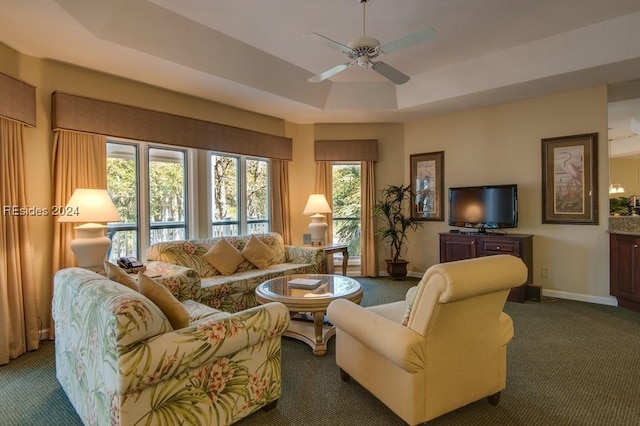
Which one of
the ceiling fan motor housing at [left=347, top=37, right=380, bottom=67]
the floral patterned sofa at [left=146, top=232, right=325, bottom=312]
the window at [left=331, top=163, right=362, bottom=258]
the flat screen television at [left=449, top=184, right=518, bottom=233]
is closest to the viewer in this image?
the ceiling fan motor housing at [left=347, top=37, right=380, bottom=67]

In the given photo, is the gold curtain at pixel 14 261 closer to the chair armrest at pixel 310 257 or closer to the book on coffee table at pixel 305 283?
the book on coffee table at pixel 305 283

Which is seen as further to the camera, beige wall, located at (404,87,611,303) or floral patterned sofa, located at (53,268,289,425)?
beige wall, located at (404,87,611,303)

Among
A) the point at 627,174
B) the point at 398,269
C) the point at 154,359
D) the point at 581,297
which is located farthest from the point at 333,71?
the point at 627,174

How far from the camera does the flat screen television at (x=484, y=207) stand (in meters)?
4.64

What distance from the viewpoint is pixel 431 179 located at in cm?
564

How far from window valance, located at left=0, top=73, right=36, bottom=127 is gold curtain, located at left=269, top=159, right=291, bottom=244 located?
3.03 meters

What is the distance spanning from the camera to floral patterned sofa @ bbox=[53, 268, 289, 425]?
1.49m

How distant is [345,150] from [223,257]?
286 cm

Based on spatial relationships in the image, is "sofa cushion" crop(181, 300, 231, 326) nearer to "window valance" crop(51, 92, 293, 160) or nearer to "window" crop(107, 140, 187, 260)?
"window" crop(107, 140, 187, 260)

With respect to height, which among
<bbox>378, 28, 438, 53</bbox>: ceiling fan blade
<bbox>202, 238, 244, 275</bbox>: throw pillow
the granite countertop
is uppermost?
<bbox>378, 28, 438, 53</bbox>: ceiling fan blade

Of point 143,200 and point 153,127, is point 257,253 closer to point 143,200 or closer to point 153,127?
point 143,200

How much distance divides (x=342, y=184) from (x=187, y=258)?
310cm

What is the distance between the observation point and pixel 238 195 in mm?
5191

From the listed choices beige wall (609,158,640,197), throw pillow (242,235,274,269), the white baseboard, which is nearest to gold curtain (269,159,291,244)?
throw pillow (242,235,274,269)
